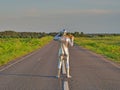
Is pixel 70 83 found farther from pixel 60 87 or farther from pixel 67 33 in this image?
pixel 67 33

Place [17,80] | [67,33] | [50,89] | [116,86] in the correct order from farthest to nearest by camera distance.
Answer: [67,33] < [17,80] < [116,86] < [50,89]

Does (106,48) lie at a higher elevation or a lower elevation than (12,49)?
lower

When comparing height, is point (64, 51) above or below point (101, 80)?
above

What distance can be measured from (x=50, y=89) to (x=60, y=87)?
26.6 inches

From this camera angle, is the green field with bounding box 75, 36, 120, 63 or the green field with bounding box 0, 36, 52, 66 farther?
the green field with bounding box 75, 36, 120, 63

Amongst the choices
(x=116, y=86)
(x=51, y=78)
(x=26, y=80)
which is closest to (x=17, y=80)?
(x=26, y=80)

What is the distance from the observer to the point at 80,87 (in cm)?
1248

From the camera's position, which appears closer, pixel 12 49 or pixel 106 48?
pixel 12 49

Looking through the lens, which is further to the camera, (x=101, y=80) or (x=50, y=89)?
(x=101, y=80)

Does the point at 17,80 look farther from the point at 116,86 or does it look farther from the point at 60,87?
the point at 116,86

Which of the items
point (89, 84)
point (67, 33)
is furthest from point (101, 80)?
point (67, 33)

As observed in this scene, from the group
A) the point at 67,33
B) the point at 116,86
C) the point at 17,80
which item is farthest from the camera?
the point at 67,33

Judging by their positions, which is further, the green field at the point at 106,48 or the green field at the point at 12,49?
the green field at the point at 106,48

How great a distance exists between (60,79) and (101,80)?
1.57 m
